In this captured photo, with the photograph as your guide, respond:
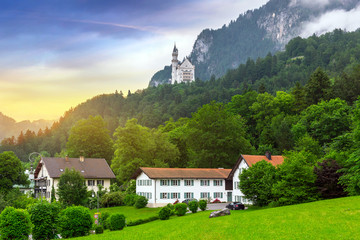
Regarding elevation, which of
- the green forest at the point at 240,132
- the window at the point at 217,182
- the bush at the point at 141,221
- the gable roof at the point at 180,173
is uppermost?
the green forest at the point at 240,132

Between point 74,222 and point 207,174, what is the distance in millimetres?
39526

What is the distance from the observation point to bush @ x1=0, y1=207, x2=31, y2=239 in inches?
1399

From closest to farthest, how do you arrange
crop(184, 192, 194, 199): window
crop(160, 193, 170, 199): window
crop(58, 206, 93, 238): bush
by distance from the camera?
crop(58, 206, 93, 238): bush, crop(160, 193, 170, 199): window, crop(184, 192, 194, 199): window

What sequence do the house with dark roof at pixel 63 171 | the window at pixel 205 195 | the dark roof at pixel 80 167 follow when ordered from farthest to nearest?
the dark roof at pixel 80 167
the house with dark roof at pixel 63 171
the window at pixel 205 195

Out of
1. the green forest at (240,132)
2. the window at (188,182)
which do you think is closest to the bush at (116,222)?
the green forest at (240,132)

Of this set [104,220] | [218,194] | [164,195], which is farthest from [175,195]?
[104,220]

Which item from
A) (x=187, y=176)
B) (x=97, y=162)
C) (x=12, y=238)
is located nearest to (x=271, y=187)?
(x=187, y=176)

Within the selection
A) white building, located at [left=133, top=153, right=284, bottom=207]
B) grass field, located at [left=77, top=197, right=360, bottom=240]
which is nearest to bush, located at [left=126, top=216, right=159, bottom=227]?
grass field, located at [left=77, top=197, right=360, bottom=240]

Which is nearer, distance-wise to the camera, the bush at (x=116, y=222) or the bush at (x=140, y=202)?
the bush at (x=116, y=222)

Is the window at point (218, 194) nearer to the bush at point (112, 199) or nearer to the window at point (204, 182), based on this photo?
the window at point (204, 182)

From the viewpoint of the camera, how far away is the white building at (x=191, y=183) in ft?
228

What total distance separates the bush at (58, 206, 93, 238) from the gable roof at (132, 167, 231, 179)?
1172 inches

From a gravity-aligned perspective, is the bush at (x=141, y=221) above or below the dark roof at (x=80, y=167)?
below

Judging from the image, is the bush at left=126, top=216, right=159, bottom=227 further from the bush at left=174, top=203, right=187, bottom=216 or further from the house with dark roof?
the house with dark roof
